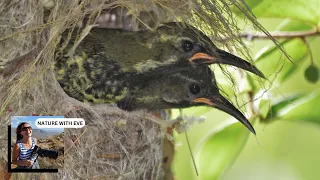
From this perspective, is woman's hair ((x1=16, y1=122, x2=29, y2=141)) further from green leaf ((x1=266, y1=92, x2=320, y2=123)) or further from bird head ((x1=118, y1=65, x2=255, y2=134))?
green leaf ((x1=266, y1=92, x2=320, y2=123))

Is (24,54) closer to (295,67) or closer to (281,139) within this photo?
(295,67)

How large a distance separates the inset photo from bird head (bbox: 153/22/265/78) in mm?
369

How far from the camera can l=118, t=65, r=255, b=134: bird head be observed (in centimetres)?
219

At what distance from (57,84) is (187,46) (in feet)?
1.20

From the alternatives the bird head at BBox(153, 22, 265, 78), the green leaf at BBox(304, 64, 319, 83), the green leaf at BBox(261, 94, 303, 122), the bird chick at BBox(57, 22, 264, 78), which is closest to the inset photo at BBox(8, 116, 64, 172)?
the bird chick at BBox(57, 22, 264, 78)

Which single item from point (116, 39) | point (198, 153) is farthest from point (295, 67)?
point (116, 39)

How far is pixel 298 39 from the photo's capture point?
224 centimetres

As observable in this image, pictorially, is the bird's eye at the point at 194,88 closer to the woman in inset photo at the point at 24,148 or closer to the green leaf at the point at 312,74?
the green leaf at the point at 312,74

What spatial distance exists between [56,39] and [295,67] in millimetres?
678

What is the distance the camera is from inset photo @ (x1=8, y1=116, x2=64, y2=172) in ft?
6.79

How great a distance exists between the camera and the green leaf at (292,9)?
7.00 ft

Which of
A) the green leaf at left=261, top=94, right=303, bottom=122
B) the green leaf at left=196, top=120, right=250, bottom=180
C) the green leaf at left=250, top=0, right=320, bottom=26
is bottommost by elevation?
the green leaf at left=196, top=120, right=250, bottom=180

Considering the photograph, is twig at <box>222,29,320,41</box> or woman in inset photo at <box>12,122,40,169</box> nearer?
woman in inset photo at <box>12,122,40,169</box>

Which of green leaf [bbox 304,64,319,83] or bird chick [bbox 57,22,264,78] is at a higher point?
bird chick [bbox 57,22,264,78]
